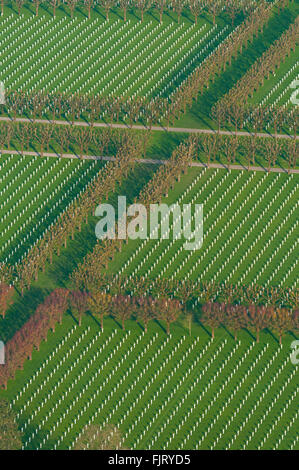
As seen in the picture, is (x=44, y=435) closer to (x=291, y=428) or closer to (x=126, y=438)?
(x=126, y=438)
